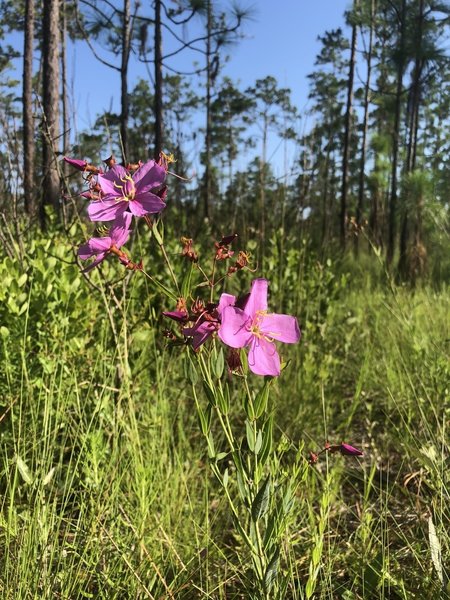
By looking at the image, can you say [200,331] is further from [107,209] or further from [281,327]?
[107,209]

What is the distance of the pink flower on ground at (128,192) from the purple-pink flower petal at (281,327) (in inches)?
10.0

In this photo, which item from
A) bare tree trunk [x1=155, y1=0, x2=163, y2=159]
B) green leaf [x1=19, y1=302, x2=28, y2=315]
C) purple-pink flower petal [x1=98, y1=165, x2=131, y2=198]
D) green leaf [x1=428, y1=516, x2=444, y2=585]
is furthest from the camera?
bare tree trunk [x1=155, y1=0, x2=163, y2=159]

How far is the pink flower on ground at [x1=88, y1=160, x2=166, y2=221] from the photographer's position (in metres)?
0.84

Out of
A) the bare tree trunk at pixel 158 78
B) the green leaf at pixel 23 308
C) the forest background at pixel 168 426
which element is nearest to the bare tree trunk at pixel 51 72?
the forest background at pixel 168 426

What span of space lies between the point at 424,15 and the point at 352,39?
7.53 feet

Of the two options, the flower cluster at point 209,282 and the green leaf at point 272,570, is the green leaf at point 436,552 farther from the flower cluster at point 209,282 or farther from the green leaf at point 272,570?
the flower cluster at point 209,282

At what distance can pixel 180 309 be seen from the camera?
2.65 feet

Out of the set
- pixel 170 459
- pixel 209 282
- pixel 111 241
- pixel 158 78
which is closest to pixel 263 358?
pixel 209 282

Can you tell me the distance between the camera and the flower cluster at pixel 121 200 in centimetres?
84

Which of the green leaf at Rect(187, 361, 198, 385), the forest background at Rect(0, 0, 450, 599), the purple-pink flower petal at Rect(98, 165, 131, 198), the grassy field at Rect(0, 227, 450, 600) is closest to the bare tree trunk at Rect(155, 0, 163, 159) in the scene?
the forest background at Rect(0, 0, 450, 599)

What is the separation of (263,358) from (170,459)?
42.2 inches

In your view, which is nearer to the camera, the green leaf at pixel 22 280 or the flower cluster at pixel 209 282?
the flower cluster at pixel 209 282

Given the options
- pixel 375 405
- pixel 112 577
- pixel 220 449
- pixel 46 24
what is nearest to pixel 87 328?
pixel 220 449

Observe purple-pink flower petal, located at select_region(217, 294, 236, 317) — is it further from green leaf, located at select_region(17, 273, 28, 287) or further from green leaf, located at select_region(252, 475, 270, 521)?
green leaf, located at select_region(17, 273, 28, 287)
